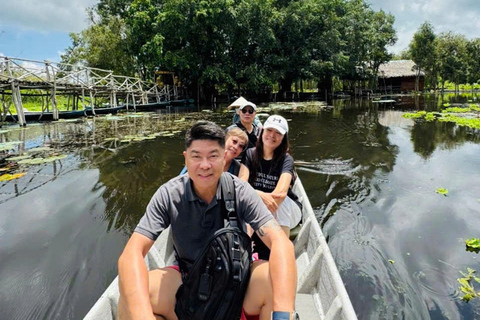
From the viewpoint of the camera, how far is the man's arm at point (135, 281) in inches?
60.5

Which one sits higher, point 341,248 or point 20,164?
point 20,164

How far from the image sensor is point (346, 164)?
783 centimetres

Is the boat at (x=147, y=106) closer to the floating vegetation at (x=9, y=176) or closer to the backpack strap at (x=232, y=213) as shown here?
the floating vegetation at (x=9, y=176)

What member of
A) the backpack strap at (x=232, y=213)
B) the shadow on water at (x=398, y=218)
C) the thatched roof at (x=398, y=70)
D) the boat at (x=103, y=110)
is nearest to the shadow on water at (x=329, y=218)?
the shadow on water at (x=398, y=218)

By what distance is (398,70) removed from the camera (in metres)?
42.7

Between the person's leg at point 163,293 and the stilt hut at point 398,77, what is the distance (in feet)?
152

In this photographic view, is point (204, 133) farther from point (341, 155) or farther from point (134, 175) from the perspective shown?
point (341, 155)

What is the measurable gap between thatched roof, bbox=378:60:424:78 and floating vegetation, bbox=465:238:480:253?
43.3 m

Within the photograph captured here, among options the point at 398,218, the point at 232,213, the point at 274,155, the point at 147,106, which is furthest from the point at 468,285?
the point at 147,106

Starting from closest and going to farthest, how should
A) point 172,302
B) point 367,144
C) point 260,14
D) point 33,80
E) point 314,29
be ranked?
point 172,302, point 367,144, point 33,80, point 260,14, point 314,29

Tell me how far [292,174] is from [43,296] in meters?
2.88

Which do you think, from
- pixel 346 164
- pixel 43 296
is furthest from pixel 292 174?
pixel 346 164

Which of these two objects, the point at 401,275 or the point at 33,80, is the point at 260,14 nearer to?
the point at 33,80

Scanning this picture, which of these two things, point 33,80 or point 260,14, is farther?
point 260,14
